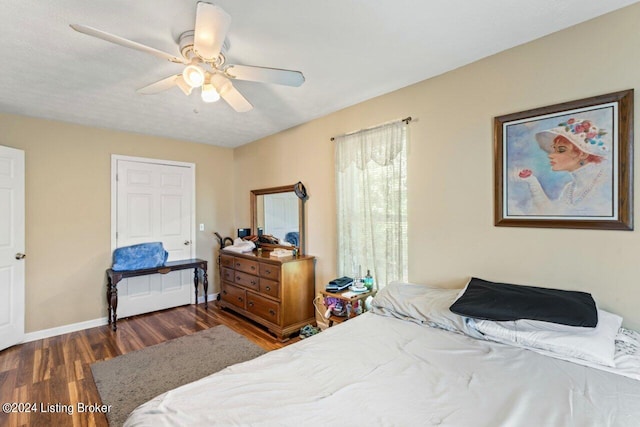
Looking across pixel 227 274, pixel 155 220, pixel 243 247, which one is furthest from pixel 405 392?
pixel 155 220

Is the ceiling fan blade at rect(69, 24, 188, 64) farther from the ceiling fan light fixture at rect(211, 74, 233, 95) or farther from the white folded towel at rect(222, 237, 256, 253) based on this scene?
the white folded towel at rect(222, 237, 256, 253)

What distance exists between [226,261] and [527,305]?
3.44m

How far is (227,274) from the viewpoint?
13.1 ft

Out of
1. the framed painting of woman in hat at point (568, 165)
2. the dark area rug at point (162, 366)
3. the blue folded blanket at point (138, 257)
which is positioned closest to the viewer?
the framed painting of woman in hat at point (568, 165)

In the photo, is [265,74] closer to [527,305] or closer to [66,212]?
[527,305]

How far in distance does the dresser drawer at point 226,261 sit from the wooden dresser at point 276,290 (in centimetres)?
16

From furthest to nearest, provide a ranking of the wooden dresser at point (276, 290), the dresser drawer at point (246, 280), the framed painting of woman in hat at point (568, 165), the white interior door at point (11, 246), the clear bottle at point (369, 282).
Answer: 1. the dresser drawer at point (246, 280)
2. the wooden dresser at point (276, 290)
3. the white interior door at point (11, 246)
4. the clear bottle at point (369, 282)
5. the framed painting of woman in hat at point (568, 165)

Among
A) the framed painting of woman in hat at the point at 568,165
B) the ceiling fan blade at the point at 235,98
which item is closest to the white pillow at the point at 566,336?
the framed painting of woman in hat at the point at 568,165

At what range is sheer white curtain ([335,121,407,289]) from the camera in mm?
2564

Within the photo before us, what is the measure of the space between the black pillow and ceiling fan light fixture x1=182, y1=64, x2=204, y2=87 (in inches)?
81.3

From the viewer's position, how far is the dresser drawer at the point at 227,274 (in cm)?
388

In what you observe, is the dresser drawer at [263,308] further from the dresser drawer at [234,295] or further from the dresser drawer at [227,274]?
the dresser drawer at [227,274]

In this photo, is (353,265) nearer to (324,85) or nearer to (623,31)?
(324,85)

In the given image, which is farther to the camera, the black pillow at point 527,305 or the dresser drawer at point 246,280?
the dresser drawer at point 246,280
